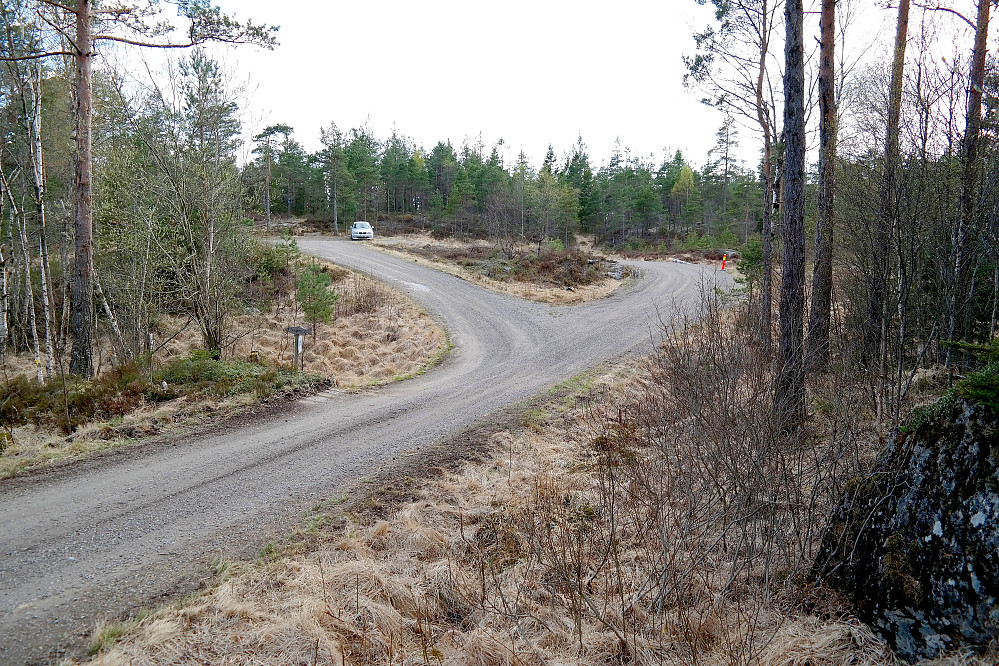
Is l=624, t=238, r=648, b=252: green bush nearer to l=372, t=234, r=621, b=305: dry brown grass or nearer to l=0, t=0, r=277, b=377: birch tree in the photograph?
l=372, t=234, r=621, b=305: dry brown grass

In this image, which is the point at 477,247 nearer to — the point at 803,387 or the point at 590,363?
the point at 590,363

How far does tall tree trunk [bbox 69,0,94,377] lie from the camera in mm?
9023

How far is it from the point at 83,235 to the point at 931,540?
11900mm

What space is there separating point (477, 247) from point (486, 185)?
17340mm

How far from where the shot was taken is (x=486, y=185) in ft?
158

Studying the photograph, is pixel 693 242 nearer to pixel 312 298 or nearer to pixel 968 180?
pixel 312 298

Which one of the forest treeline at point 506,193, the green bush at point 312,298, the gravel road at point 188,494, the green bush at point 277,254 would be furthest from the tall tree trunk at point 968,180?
the forest treeline at point 506,193

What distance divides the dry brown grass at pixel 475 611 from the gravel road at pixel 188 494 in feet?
1.74

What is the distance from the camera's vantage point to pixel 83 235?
9250 millimetres

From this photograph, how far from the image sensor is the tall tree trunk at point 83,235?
29.6ft

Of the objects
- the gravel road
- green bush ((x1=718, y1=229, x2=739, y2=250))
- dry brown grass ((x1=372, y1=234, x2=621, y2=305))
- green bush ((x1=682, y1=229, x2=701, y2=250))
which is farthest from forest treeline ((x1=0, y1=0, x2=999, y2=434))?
green bush ((x1=682, y1=229, x2=701, y2=250))

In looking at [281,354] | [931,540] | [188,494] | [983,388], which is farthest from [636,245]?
[931,540]

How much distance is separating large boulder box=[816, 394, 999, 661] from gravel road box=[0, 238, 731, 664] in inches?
175

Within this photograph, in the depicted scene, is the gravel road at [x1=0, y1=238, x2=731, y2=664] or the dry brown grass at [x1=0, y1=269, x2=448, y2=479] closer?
the gravel road at [x1=0, y1=238, x2=731, y2=664]
